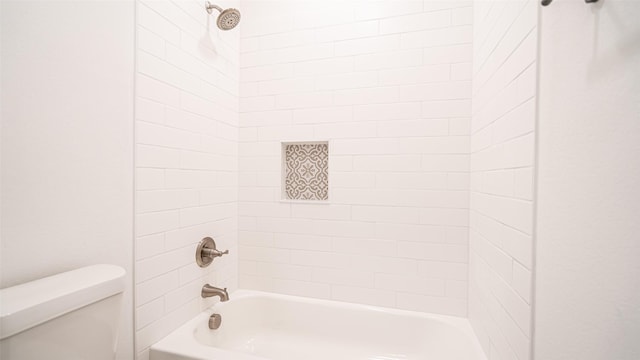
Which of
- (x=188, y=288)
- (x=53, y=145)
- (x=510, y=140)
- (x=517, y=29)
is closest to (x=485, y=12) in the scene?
(x=517, y=29)

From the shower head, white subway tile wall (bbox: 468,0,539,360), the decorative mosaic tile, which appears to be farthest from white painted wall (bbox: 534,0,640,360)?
the shower head

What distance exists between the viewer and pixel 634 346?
0.56 meters

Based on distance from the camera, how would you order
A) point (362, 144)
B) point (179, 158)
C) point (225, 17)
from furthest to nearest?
point (362, 144), point (225, 17), point (179, 158)

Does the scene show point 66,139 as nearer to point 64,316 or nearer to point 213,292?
point 64,316

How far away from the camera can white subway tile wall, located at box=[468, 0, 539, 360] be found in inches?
30.4

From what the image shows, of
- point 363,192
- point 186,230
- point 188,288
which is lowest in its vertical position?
point 188,288

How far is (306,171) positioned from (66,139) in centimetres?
119

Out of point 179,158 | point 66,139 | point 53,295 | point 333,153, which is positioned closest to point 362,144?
point 333,153

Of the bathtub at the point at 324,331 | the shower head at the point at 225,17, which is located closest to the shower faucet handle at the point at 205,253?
the bathtub at the point at 324,331

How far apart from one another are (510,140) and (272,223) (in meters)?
1.39

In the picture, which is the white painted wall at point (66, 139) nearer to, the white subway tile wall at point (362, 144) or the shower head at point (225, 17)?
the shower head at point (225, 17)

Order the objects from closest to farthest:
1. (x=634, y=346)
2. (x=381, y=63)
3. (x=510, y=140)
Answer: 1. (x=634, y=346)
2. (x=510, y=140)
3. (x=381, y=63)

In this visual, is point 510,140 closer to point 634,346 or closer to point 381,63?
point 634,346

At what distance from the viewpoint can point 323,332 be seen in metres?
1.65
